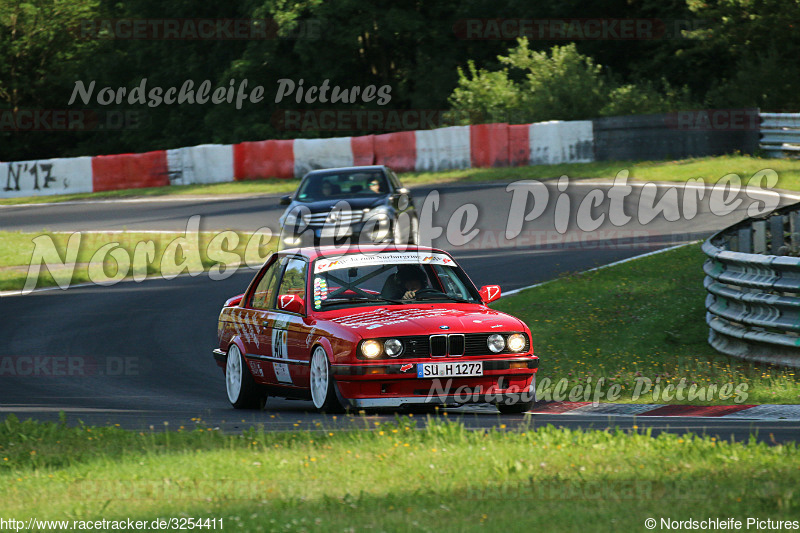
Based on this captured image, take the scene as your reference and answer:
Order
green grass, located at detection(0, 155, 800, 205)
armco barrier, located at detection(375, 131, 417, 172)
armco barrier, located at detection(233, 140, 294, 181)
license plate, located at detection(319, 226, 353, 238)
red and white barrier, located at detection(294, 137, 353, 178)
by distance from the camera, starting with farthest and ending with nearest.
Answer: armco barrier, located at detection(233, 140, 294, 181) → red and white barrier, located at detection(294, 137, 353, 178) → armco barrier, located at detection(375, 131, 417, 172) → green grass, located at detection(0, 155, 800, 205) → license plate, located at detection(319, 226, 353, 238)

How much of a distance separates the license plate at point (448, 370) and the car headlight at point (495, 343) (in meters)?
0.20

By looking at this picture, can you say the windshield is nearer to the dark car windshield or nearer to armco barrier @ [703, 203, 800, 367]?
armco barrier @ [703, 203, 800, 367]

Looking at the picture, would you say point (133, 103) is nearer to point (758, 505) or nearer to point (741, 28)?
point (741, 28)

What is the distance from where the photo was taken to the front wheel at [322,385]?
913cm

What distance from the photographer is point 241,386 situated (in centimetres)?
1050

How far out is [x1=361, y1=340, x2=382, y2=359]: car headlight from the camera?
352 inches

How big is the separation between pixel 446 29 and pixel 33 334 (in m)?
37.7

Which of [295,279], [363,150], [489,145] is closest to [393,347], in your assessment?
[295,279]

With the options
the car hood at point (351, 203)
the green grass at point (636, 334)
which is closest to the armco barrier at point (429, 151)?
the car hood at point (351, 203)

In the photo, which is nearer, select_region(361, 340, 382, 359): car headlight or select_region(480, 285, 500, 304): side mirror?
select_region(361, 340, 382, 359): car headlight

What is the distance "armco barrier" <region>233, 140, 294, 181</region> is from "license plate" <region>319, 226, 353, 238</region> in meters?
18.7

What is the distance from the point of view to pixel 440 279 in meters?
10.5

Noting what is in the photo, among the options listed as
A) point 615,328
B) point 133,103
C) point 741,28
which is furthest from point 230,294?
point 133,103

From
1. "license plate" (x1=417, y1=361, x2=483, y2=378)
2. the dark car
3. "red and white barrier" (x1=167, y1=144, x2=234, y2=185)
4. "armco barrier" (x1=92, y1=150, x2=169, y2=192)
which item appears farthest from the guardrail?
"license plate" (x1=417, y1=361, x2=483, y2=378)
